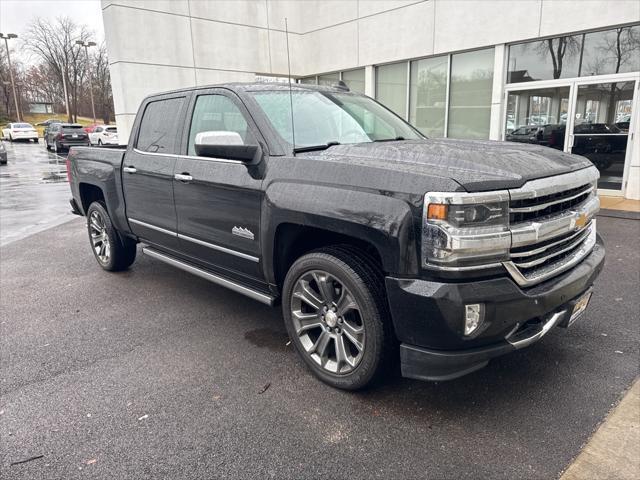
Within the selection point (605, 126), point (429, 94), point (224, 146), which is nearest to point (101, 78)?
point (429, 94)

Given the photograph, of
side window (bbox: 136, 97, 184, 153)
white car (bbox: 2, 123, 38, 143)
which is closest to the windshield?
side window (bbox: 136, 97, 184, 153)

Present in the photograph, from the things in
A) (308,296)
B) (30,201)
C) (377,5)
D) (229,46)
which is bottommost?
(30,201)

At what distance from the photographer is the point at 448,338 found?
7.94 feet

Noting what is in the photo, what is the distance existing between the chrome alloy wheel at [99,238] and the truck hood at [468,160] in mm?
3515

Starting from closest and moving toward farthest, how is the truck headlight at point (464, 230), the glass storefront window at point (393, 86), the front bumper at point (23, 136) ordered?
1. the truck headlight at point (464, 230)
2. the glass storefront window at point (393, 86)
3. the front bumper at point (23, 136)

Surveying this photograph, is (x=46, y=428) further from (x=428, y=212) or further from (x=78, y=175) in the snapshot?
(x=78, y=175)

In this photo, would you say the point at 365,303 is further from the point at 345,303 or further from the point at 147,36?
the point at 147,36

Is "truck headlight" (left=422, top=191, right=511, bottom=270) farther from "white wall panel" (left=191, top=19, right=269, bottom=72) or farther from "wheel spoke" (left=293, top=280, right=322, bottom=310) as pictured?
"white wall panel" (left=191, top=19, right=269, bottom=72)

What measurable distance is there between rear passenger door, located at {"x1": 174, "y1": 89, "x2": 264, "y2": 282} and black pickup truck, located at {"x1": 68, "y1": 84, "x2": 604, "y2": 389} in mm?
15

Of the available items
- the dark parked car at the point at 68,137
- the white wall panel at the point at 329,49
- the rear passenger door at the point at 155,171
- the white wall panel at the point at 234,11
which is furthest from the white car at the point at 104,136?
the rear passenger door at the point at 155,171

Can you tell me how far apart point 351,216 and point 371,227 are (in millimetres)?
154

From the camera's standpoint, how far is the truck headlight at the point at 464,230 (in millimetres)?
2318

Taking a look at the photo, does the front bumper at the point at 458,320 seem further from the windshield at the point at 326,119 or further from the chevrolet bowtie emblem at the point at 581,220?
the windshield at the point at 326,119

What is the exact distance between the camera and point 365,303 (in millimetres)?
2703
